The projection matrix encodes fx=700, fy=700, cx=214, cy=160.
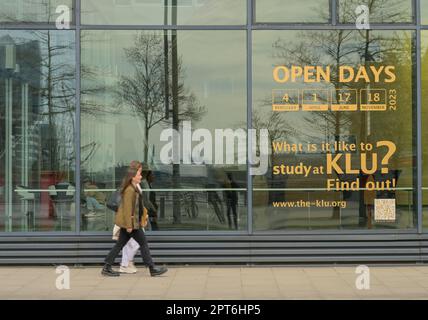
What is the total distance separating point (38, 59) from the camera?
11.6 metres

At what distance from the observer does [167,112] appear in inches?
457

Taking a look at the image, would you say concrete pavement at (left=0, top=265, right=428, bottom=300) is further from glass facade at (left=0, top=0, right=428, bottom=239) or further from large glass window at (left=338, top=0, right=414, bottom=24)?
large glass window at (left=338, top=0, right=414, bottom=24)

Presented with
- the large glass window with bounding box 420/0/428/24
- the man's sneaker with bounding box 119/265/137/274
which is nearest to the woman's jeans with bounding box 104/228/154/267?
the man's sneaker with bounding box 119/265/137/274

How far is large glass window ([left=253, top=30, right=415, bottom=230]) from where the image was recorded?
1147 centimetres

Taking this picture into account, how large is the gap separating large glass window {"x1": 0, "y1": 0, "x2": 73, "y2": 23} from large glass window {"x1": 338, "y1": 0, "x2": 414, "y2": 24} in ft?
14.8

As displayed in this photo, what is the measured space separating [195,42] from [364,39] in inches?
110

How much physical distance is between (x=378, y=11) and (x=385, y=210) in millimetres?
3288

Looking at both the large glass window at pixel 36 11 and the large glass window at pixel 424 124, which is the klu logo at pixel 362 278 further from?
the large glass window at pixel 36 11

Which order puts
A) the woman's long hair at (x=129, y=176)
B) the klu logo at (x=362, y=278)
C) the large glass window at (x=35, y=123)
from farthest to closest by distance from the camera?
the large glass window at (x=35, y=123) < the woman's long hair at (x=129, y=176) < the klu logo at (x=362, y=278)

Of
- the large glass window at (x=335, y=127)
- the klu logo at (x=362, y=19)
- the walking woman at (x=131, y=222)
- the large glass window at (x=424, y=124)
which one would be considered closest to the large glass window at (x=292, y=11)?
the large glass window at (x=335, y=127)

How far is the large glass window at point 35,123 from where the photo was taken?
11469mm

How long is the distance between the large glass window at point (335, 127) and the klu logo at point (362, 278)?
755mm
